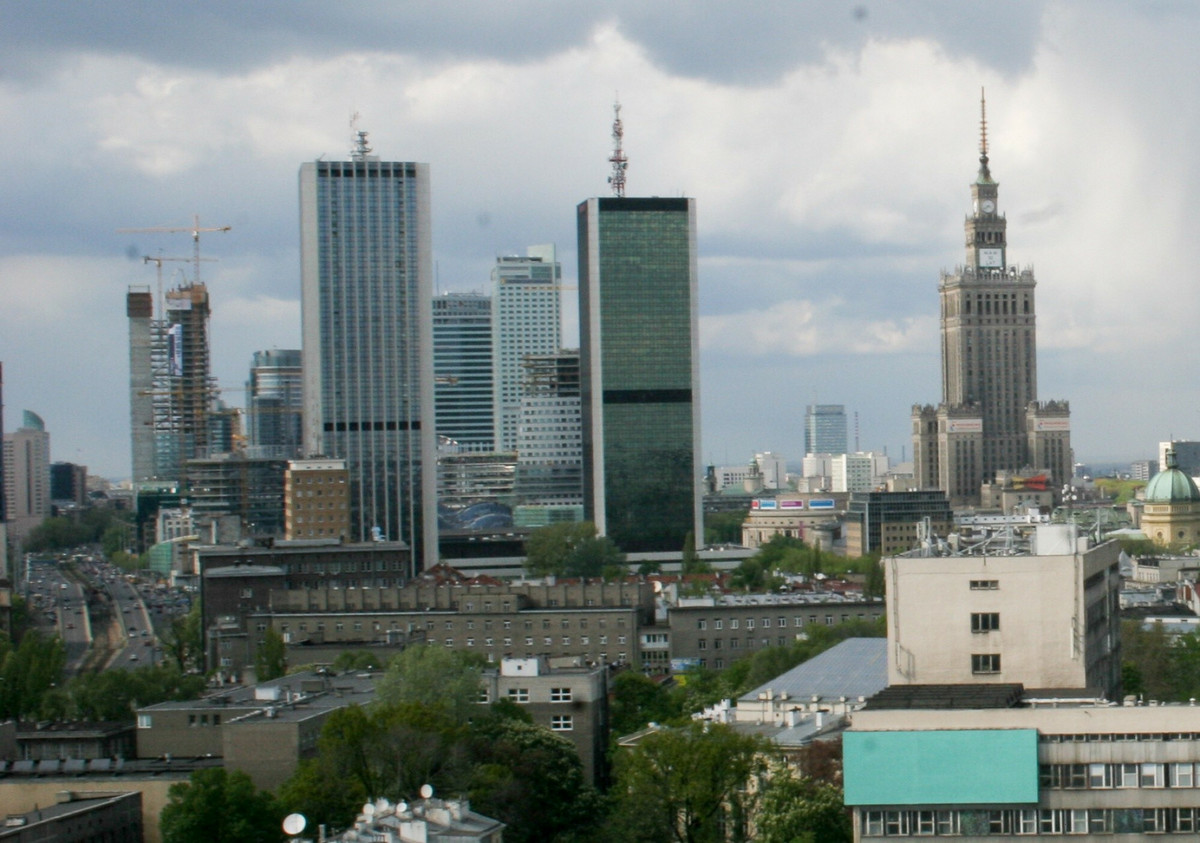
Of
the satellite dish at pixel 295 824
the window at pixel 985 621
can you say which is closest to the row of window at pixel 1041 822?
the window at pixel 985 621

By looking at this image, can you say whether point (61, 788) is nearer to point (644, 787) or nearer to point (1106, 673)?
point (644, 787)

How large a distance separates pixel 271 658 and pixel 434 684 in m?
34.3

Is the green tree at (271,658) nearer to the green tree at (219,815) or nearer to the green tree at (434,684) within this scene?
the green tree at (434,684)

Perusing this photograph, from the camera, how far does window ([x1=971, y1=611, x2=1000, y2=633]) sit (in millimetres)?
66188

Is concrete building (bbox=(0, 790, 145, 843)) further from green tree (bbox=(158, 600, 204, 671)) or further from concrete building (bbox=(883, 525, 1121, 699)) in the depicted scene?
green tree (bbox=(158, 600, 204, 671))

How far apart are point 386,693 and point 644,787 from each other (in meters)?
20.7

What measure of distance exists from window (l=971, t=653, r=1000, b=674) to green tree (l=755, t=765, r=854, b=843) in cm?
690

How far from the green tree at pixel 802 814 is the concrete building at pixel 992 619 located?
6.49 metres

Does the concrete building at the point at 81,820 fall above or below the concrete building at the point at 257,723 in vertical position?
below

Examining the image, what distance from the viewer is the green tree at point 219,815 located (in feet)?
212

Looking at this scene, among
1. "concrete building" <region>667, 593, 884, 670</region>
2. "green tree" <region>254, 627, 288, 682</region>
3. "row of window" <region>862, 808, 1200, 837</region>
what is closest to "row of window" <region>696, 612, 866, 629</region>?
"concrete building" <region>667, 593, 884, 670</region>

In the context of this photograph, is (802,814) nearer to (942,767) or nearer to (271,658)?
(942,767)

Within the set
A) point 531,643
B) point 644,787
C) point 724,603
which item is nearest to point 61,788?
point 644,787

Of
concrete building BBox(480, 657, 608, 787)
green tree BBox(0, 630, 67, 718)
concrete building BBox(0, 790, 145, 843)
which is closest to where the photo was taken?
concrete building BBox(0, 790, 145, 843)
